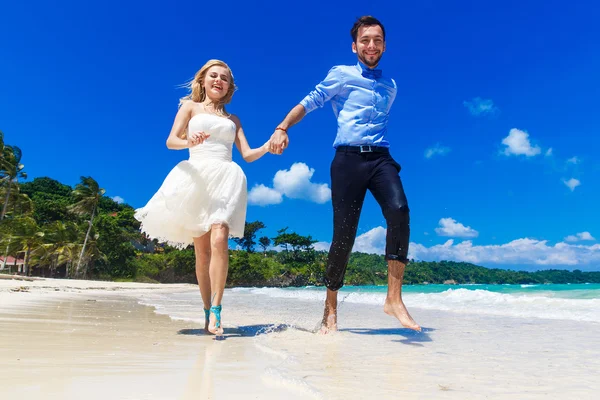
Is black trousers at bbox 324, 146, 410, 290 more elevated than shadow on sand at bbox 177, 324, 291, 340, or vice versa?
black trousers at bbox 324, 146, 410, 290

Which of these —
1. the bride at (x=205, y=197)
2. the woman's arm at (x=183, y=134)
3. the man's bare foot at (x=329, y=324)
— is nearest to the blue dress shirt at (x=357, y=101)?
the bride at (x=205, y=197)

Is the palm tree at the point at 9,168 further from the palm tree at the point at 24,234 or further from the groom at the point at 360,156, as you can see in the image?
the groom at the point at 360,156

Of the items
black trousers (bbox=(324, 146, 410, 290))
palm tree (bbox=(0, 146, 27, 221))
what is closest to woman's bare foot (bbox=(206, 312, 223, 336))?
black trousers (bbox=(324, 146, 410, 290))

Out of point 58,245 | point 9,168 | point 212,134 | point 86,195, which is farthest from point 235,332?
point 86,195

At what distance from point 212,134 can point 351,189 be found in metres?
1.21

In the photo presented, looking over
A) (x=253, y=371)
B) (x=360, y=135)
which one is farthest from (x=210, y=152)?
(x=253, y=371)

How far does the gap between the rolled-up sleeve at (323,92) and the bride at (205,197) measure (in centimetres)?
47

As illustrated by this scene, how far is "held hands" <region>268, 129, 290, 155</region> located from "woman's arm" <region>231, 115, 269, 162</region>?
91mm

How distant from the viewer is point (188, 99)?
4070 millimetres

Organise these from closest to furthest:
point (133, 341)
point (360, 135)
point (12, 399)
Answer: point (12, 399) < point (133, 341) < point (360, 135)

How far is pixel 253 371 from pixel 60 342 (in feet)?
4.61

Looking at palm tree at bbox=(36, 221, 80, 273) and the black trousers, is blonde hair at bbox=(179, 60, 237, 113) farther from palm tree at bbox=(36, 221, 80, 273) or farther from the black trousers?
palm tree at bbox=(36, 221, 80, 273)

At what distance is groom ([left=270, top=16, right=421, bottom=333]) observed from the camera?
3.41 m

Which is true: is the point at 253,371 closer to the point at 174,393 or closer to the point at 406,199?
the point at 174,393
